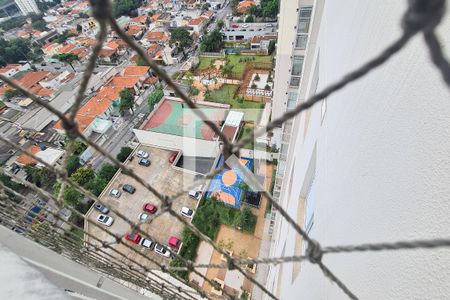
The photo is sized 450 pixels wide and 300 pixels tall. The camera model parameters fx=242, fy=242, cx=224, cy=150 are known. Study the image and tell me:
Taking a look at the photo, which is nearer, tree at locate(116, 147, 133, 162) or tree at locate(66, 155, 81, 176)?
tree at locate(66, 155, 81, 176)

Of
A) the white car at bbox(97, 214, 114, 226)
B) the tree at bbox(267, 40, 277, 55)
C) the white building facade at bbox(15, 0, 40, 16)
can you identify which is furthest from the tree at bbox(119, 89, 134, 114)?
the white building facade at bbox(15, 0, 40, 16)

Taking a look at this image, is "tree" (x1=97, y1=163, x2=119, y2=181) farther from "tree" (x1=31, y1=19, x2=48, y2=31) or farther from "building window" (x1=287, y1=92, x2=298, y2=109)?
"tree" (x1=31, y1=19, x2=48, y2=31)

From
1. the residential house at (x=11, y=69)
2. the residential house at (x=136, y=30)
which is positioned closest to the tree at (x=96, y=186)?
the residential house at (x=136, y=30)

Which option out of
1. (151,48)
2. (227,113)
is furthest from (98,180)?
(151,48)

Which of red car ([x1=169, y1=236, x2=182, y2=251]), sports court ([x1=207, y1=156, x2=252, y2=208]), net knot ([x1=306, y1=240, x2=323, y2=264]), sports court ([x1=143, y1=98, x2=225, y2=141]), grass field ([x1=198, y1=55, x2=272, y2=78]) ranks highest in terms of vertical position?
grass field ([x1=198, y1=55, x2=272, y2=78])

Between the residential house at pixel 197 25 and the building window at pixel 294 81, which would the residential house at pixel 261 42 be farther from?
the building window at pixel 294 81

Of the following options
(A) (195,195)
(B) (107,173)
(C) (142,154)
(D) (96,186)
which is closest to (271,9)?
(C) (142,154)
